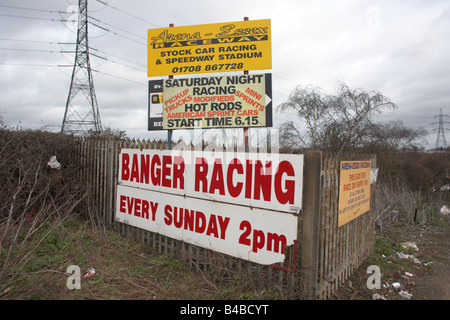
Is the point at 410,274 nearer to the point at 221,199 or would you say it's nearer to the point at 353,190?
the point at 353,190

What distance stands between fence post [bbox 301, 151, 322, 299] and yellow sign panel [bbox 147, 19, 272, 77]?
2580mm

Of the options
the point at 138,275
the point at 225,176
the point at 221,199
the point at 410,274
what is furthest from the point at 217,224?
the point at 410,274

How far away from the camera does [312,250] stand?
11.0 feet

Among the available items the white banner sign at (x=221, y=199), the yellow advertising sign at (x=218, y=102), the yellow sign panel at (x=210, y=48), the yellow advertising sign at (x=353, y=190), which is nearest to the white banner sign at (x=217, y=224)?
the white banner sign at (x=221, y=199)

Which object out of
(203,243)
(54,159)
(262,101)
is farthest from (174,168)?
(54,159)

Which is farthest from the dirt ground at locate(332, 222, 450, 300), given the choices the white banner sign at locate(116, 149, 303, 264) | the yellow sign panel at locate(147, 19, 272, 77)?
the yellow sign panel at locate(147, 19, 272, 77)

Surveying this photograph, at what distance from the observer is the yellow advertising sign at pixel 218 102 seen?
5.11 m

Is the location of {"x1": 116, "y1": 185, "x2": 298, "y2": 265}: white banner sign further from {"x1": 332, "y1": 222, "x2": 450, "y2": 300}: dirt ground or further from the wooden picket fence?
{"x1": 332, "y1": 222, "x2": 450, "y2": 300}: dirt ground

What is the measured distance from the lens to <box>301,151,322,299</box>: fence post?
330 cm

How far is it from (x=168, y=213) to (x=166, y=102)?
7.80 ft

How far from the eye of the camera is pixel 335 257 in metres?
3.93

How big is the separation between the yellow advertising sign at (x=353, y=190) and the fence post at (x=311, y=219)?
2.60 feet

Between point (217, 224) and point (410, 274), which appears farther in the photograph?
point (410, 274)

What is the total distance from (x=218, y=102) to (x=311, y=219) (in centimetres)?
300
